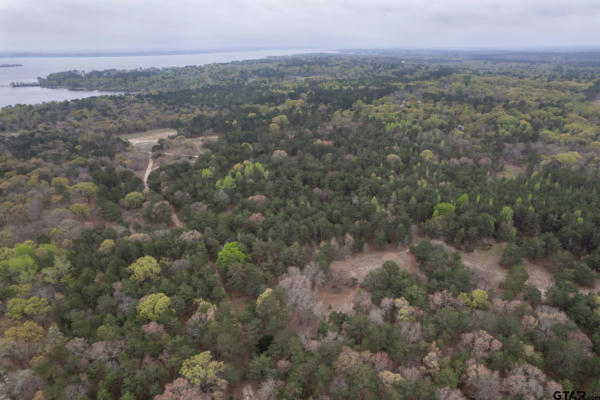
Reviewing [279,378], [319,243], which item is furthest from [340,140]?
[279,378]

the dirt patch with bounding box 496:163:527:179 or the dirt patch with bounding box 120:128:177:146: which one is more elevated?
Answer: the dirt patch with bounding box 120:128:177:146

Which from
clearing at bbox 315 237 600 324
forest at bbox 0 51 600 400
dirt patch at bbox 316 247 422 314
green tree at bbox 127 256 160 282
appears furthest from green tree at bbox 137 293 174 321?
dirt patch at bbox 316 247 422 314

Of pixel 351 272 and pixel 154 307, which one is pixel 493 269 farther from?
pixel 154 307

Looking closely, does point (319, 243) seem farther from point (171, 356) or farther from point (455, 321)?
point (171, 356)

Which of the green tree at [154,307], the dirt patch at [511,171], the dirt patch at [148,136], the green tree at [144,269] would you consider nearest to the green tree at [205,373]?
the green tree at [154,307]

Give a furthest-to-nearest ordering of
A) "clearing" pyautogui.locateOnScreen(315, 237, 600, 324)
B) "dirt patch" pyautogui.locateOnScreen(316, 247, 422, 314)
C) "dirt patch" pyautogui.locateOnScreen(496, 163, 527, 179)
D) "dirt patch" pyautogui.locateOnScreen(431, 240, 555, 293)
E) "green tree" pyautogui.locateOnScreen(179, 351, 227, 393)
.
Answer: "dirt patch" pyautogui.locateOnScreen(496, 163, 527, 179) < "dirt patch" pyautogui.locateOnScreen(431, 240, 555, 293) < "clearing" pyautogui.locateOnScreen(315, 237, 600, 324) < "dirt patch" pyautogui.locateOnScreen(316, 247, 422, 314) < "green tree" pyautogui.locateOnScreen(179, 351, 227, 393)

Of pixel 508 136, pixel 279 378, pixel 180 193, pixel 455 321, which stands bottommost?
pixel 279 378

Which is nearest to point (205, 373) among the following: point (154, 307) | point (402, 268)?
point (154, 307)

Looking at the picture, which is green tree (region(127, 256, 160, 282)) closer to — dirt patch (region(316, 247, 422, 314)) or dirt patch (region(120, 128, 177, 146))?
dirt patch (region(316, 247, 422, 314))
